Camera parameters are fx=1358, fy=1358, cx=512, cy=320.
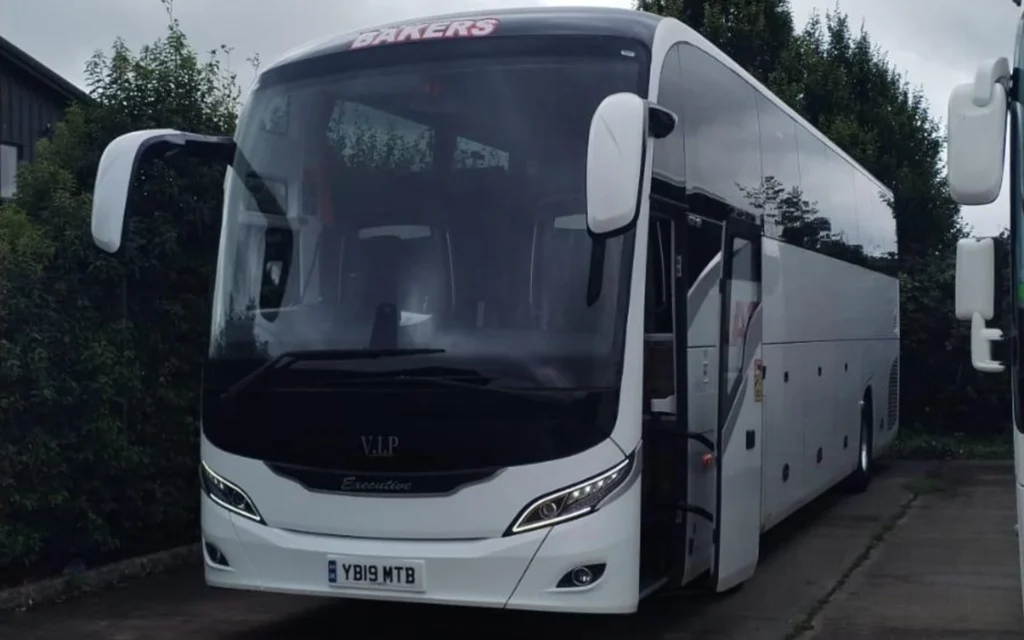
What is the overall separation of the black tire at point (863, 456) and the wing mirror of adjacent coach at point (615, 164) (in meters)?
9.25

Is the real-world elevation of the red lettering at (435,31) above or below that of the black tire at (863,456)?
above

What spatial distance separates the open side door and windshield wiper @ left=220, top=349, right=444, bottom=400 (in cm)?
210

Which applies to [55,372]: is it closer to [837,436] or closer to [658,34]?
[658,34]

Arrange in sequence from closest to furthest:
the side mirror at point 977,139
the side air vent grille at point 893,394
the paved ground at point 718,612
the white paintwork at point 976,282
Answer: the side mirror at point 977,139
the white paintwork at point 976,282
the paved ground at point 718,612
the side air vent grille at point 893,394

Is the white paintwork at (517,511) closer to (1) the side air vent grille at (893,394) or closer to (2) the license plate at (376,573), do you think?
(2) the license plate at (376,573)

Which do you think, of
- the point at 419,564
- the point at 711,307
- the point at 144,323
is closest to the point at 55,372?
the point at 144,323

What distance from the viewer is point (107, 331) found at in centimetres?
952

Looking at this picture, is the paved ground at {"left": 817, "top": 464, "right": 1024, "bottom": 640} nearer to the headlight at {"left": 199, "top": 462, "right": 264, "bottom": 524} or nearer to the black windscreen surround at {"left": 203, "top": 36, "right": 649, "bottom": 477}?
the black windscreen surround at {"left": 203, "top": 36, "right": 649, "bottom": 477}

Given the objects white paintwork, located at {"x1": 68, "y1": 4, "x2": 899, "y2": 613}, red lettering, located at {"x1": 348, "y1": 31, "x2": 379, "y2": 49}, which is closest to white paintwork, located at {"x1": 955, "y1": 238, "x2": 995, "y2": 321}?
white paintwork, located at {"x1": 68, "y1": 4, "x2": 899, "y2": 613}

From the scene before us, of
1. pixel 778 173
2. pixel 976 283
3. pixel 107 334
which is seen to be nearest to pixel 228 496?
pixel 107 334

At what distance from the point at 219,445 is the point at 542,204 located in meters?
2.22

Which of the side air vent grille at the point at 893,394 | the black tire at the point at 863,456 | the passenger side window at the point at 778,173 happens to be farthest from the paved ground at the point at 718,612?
the side air vent grille at the point at 893,394

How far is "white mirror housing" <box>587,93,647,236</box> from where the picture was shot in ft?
20.4

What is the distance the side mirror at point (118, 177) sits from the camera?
7215 mm
